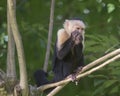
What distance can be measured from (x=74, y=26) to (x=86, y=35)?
0.34 m

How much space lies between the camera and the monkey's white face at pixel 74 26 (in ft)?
12.7

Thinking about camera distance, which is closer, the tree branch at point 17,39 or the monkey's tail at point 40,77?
the tree branch at point 17,39

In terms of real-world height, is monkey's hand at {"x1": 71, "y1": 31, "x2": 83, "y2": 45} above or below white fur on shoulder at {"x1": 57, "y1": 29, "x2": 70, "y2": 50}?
above

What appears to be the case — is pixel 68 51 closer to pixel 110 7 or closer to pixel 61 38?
pixel 61 38

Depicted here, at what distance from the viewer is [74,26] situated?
3.94m

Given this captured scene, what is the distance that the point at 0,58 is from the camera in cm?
463

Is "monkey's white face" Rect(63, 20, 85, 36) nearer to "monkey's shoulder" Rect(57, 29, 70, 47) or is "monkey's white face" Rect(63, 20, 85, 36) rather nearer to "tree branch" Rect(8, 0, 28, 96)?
"monkey's shoulder" Rect(57, 29, 70, 47)

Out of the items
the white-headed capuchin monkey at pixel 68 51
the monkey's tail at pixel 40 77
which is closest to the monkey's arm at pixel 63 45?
the white-headed capuchin monkey at pixel 68 51

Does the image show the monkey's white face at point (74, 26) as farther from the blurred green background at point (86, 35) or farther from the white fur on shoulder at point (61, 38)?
the blurred green background at point (86, 35)

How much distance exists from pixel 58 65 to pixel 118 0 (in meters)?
1.06

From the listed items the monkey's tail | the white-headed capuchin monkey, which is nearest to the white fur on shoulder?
the white-headed capuchin monkey

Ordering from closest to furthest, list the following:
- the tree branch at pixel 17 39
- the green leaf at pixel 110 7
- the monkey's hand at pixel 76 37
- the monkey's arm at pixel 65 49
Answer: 1. the tree branch at pixel 17 39
2. the monkey's hand at pixel 76 37
3. the monkey's arm at pixel 65 49
4. the green leaf at pixel 110 7

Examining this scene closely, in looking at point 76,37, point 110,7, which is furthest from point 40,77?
point 110,7

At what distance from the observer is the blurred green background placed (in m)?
3.97
